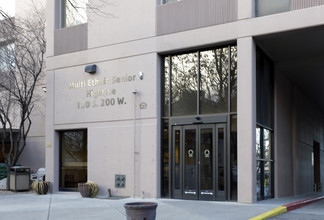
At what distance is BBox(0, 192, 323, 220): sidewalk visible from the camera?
10625mm

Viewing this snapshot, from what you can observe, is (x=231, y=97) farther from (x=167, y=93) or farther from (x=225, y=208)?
(x=225, y=208)

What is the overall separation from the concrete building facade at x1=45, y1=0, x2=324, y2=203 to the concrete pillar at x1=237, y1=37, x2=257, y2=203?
0.03 metres

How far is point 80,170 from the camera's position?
17234 millimetres

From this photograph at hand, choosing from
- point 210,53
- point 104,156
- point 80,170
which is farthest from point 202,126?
point 80,170

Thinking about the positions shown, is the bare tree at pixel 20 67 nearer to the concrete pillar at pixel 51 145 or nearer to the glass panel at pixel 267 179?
the concrete pillar at pixel 51 145

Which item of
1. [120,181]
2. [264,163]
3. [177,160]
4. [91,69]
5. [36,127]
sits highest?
[91,69]

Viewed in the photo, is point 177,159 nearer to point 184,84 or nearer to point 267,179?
point 184,84

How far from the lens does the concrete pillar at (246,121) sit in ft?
41.6

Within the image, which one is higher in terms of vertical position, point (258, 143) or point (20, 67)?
point (20, 67)

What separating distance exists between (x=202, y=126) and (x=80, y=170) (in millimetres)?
5867

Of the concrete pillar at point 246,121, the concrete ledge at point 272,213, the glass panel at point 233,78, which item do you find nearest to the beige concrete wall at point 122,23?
the glass panel at point 233,78

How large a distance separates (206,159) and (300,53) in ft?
18.5

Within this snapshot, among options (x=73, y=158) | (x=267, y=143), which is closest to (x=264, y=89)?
(x=267, y=143)

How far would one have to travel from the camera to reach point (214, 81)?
1403cm
